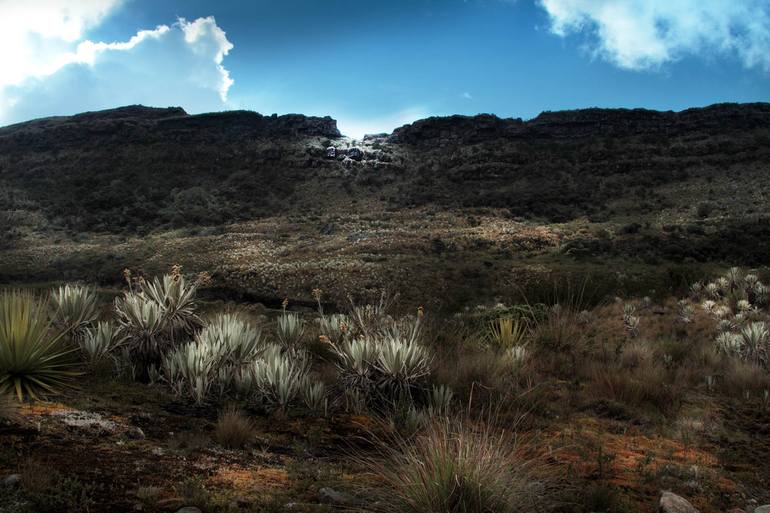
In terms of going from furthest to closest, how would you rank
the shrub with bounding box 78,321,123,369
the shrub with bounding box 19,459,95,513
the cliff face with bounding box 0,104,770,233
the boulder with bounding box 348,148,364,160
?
the boulder with bounding box 348,148,364,160 < the cliff face with bounding box 0,104,770,233 < the shrub with bounding box 78,321,123,369 < the shrub with bounding box 19,459,95,513

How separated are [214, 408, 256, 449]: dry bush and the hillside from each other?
22.4 metres

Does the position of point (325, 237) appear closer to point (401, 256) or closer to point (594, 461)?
point (401, 256)

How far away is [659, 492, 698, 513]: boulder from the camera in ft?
9.55

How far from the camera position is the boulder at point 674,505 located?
291 centimetres

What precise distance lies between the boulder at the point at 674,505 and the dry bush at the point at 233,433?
9.25 feet

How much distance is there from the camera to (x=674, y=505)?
295cm

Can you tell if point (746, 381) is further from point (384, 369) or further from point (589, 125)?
point (589, 125)

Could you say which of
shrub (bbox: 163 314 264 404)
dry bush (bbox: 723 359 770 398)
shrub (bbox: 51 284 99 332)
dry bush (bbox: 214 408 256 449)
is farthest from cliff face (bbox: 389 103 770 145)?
dry bush (bbox: 214 408 256 449)

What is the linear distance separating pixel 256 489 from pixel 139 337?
10.7ft

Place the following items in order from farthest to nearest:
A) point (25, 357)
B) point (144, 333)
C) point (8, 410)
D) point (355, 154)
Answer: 1. point (355, 154)
2. point (144, 333)
3. point (25, 357)
4. point (8, 410)

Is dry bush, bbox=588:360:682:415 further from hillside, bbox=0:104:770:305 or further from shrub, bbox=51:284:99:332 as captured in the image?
hillside, bbox=0:104:770:305

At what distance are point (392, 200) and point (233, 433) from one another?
60.8 metres

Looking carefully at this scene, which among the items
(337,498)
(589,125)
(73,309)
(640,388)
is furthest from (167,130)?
(337,498)

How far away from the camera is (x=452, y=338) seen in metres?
6.77
